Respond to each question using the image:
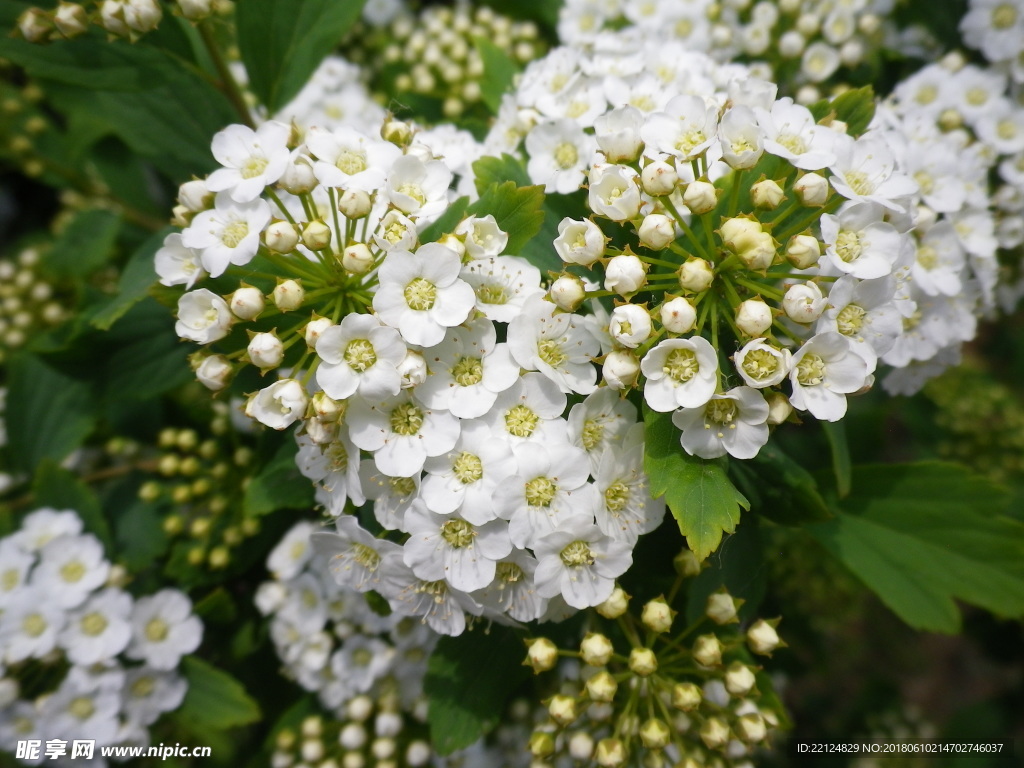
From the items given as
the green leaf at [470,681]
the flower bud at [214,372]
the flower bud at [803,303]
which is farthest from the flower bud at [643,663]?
the flower bud at [214,372]

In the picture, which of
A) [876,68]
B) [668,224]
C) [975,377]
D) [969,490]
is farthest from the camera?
[975,377]

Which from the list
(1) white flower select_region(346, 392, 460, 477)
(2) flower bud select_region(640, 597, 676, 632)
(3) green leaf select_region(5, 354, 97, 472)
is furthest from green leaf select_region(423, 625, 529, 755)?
(3) green leaf select_region(5, 354, 97, 472)

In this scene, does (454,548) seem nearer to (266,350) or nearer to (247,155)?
(266,350)

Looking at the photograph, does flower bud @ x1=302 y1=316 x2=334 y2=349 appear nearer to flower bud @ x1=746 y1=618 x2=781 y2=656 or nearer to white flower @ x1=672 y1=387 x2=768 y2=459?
white flower @ x1=672 y1=387 x2=768 y2=459

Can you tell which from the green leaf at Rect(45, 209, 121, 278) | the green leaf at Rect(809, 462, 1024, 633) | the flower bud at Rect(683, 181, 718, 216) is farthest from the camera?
the green leaf at Rect(45, 209, 121, 278)

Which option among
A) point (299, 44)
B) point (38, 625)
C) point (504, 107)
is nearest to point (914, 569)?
point (504, 107)

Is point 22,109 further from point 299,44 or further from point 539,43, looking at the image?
point 539,43

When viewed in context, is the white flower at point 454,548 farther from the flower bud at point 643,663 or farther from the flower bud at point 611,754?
the flower bud at point 611,754
